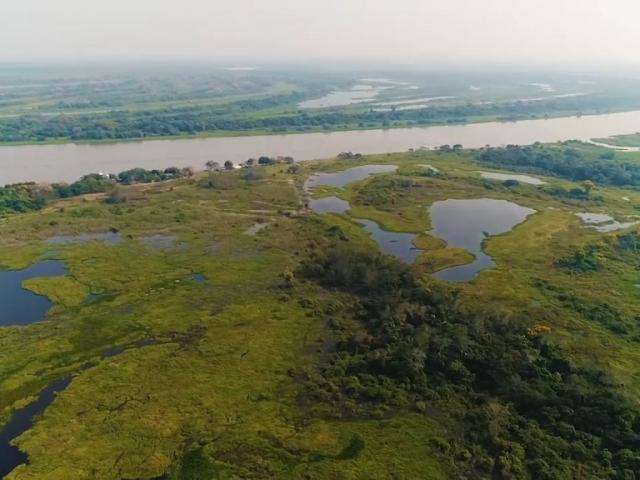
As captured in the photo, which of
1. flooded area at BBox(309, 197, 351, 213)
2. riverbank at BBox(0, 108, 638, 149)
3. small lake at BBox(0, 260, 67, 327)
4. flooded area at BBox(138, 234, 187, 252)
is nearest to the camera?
small lake at BBox(0, 260, 67, 327)

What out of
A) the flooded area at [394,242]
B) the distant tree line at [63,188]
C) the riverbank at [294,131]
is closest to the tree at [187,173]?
the distant tree line at [63,188]

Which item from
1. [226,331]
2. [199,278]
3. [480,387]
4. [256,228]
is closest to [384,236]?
[256,228]

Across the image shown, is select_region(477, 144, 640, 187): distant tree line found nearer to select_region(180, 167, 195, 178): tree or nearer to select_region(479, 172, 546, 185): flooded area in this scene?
select_region(479, 172, 546, 185): flooded area

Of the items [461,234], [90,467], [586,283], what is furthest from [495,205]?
[90,467]

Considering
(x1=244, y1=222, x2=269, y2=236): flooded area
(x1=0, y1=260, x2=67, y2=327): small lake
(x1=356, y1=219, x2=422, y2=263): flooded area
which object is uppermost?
(x1=0, y1=260, x2=67, y2=327): small lake

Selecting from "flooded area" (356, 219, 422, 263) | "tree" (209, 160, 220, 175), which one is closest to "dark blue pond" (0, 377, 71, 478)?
"flooded area" (356, 219, 422, 263)

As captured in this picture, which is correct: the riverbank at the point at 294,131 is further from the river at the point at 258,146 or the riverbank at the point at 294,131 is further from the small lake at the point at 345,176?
the small lake at the point at 345,176

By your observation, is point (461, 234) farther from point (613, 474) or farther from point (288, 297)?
point (613, 474)

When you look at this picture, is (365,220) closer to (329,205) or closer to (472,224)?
(329,205)
